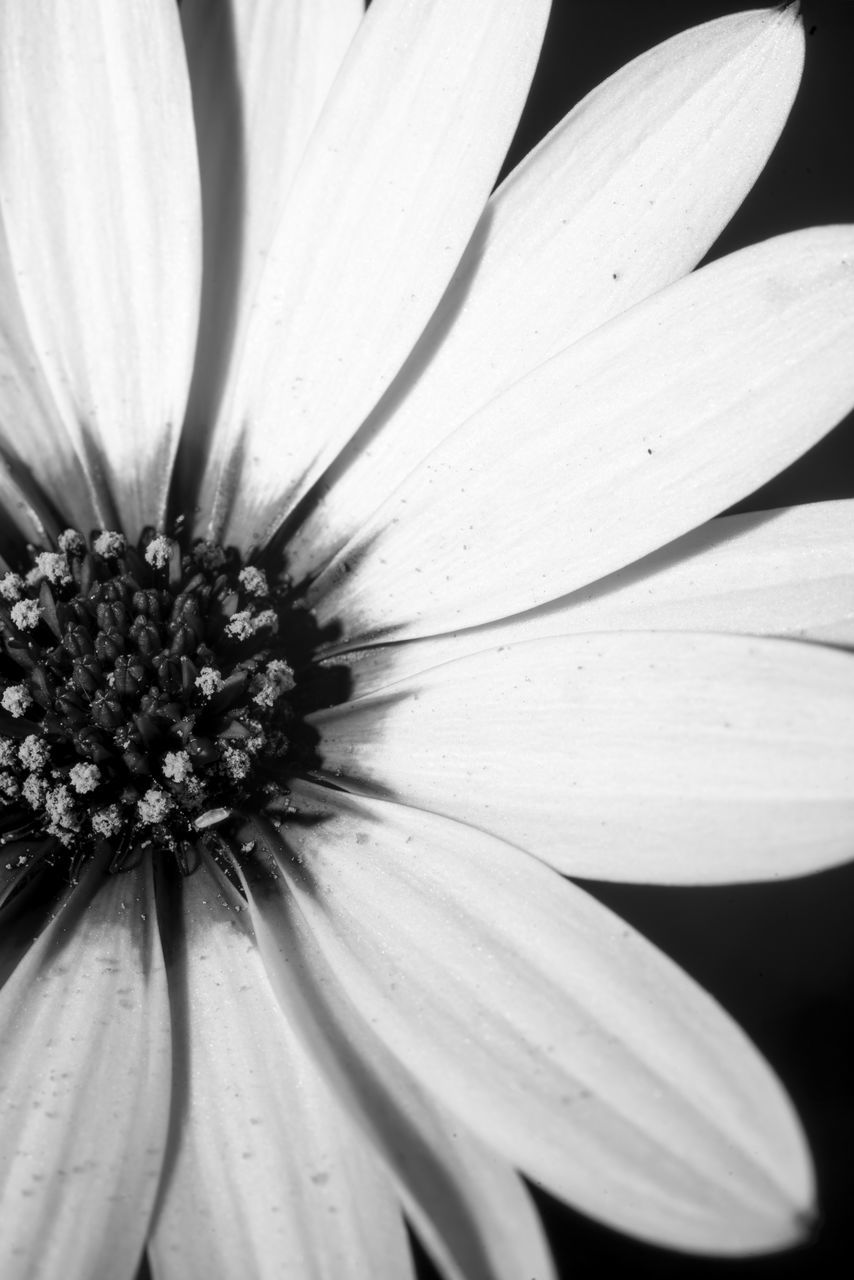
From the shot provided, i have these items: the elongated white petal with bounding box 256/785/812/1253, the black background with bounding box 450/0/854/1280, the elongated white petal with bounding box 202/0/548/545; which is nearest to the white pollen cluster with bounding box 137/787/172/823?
the elongated white petal with bounding box 256/785/812/1253

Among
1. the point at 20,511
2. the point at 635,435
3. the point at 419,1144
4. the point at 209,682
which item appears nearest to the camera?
the point at 419,1144

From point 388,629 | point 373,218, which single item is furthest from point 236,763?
point 373,218

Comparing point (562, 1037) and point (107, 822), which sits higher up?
point (107, 822)

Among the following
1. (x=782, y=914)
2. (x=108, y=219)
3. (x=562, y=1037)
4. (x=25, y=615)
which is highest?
(x=108, y=219)

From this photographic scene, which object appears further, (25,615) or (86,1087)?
(25,615)

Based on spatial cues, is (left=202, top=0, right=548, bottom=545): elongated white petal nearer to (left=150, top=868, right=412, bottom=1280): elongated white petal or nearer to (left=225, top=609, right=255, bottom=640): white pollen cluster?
(left=225, top=609, right=255, bottom=640): white pollen cluster

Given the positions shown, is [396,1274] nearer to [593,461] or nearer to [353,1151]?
[353,1151]

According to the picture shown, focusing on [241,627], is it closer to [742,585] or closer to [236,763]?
[236,763]
